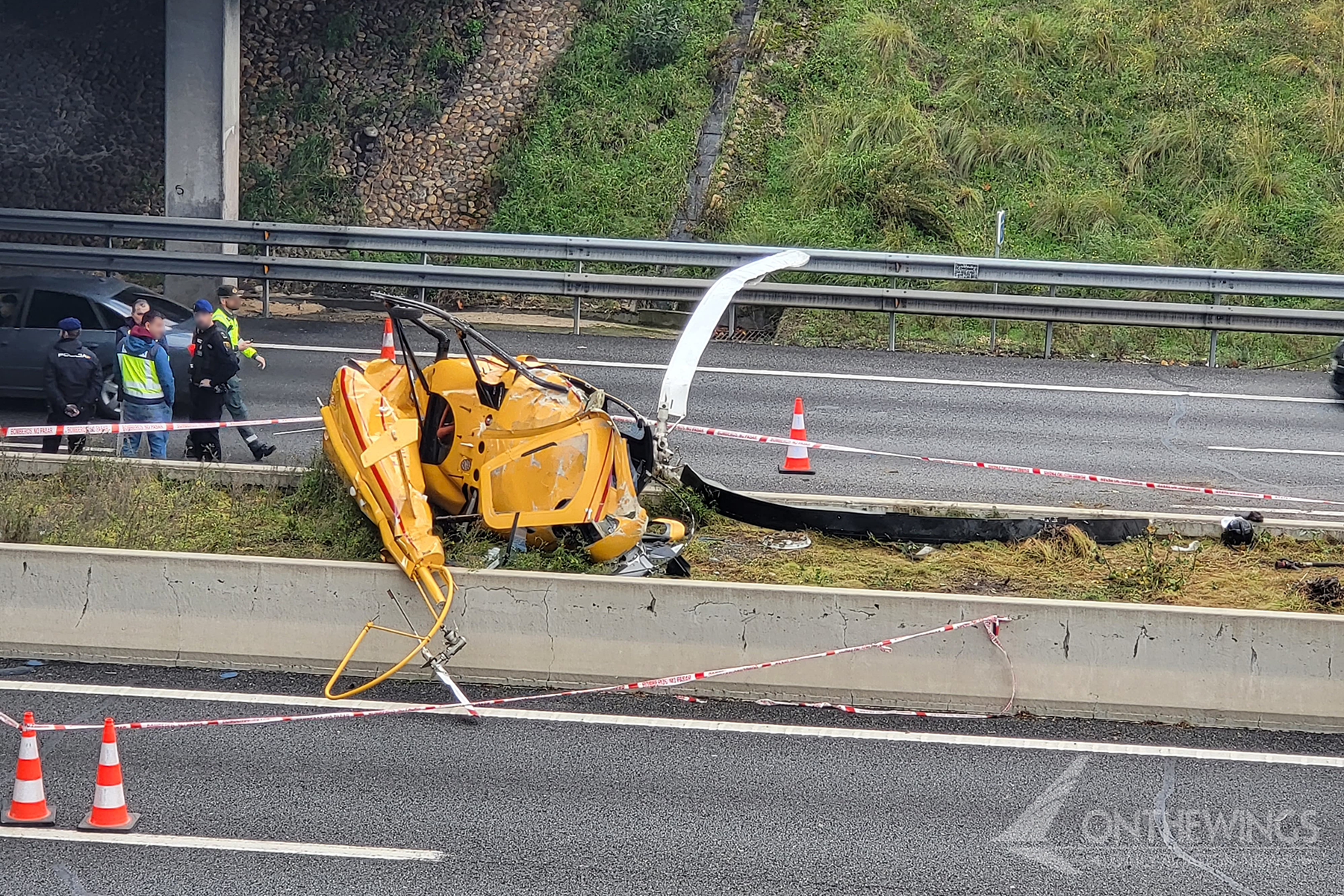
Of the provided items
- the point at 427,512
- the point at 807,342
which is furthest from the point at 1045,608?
the point at 807,342

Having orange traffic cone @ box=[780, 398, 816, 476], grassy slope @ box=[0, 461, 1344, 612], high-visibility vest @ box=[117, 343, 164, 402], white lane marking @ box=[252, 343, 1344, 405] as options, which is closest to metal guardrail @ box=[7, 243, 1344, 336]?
white lane marking @ box=[252, 343, 1344, 405]

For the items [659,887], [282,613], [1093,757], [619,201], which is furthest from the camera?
[619,201]

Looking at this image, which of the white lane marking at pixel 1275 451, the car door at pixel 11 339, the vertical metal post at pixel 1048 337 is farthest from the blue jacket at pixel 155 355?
the vertical metal post at pixel 1048 337

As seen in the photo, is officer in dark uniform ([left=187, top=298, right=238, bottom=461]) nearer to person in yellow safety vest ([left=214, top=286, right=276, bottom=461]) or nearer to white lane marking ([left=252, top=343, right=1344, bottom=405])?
person in yellow safety vest ([left=214, top=286, right=276, bottom=461])

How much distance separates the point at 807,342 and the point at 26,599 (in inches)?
461

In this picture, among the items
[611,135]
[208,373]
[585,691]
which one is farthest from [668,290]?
[585,691]

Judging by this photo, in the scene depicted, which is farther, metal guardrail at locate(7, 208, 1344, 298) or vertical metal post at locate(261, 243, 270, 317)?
vertical metal post at locate(261, 243, 270, 317)

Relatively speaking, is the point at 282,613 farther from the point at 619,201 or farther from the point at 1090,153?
the point at 1090,153

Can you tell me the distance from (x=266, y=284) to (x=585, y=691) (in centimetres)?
1182

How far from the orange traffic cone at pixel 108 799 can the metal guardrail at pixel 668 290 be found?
12.2 meters

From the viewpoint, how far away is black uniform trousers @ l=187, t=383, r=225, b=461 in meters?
13.3

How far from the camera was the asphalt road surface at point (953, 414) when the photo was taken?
13445 millimetres

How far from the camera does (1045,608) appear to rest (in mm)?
8531

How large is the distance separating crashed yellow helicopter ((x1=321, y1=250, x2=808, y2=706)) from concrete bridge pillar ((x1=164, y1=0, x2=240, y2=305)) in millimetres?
10972
